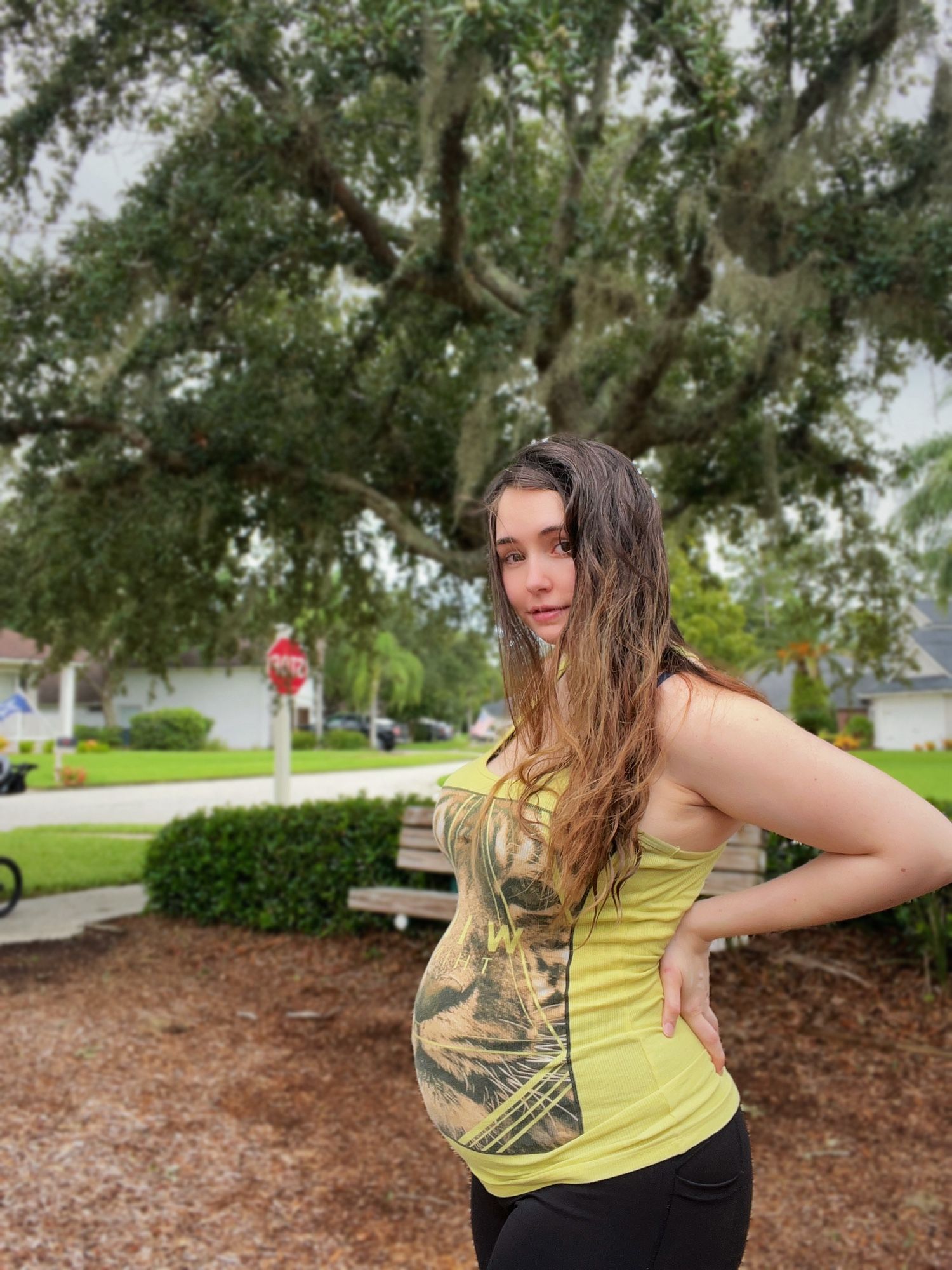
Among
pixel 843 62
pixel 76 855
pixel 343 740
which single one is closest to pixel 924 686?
pixel 76 855

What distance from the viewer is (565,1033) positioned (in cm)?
136

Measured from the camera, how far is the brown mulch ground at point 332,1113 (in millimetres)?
3252

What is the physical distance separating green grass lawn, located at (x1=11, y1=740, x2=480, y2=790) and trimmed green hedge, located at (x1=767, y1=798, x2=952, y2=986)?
16517mm

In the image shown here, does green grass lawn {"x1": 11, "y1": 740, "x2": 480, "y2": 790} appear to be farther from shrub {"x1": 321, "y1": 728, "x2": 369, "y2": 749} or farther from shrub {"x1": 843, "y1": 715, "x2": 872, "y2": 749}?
shrub {"x1": 843, "y1": 715, "x2": 872, "y2": 749}

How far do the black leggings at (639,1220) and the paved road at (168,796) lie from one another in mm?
12627

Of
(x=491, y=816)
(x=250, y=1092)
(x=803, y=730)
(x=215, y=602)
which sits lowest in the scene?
(x=250, y=1092)

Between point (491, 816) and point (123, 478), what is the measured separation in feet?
19.4

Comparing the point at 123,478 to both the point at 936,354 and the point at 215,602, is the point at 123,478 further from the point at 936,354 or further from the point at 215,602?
the point at 936,354

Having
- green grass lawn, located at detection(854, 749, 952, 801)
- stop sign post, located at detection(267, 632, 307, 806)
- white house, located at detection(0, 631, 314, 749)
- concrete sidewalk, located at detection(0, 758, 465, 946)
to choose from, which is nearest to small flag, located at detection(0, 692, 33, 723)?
concrete sidewalk, located at detection(0, 758, 465, 946)

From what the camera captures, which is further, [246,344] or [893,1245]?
[246,344]

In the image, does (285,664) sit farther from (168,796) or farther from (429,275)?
(168,796)

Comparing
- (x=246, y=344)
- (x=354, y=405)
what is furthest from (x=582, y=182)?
(x=246, y=344)

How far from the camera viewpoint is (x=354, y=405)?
737 cm

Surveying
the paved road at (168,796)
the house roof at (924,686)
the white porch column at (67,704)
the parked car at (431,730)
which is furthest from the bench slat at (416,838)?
the parked car at (431,730)
